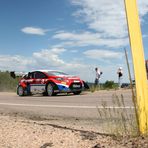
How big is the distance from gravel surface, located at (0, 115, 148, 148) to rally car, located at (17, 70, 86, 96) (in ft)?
46.6

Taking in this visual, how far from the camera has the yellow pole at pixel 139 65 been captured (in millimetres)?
6066

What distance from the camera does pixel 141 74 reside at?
6121 millimetres

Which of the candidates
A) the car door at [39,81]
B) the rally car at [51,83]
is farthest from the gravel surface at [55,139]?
the car door at [39,81]

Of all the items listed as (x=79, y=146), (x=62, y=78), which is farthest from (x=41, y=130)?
(x=62, y=78)

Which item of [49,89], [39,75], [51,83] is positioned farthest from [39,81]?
[51,83]

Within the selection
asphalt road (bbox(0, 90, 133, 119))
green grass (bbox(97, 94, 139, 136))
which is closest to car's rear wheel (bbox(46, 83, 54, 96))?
asphalt road (bbox(0, 90, 133, 119))

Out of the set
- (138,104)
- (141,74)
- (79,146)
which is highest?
A: (141,74)

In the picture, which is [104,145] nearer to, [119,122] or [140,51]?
[119,122]

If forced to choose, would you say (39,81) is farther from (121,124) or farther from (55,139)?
(121,124)

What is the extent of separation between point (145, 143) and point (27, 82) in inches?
791

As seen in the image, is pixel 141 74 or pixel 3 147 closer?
pixel 141 74

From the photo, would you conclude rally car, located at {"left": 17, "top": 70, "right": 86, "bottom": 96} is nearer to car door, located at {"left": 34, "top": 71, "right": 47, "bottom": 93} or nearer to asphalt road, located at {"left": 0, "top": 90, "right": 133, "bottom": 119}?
car door, located at {"left": 34, "top": 71, "right": 47, "bottom": 93}

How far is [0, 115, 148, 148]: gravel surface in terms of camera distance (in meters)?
6.03

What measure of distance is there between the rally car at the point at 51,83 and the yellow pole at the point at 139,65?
16.5 metres
